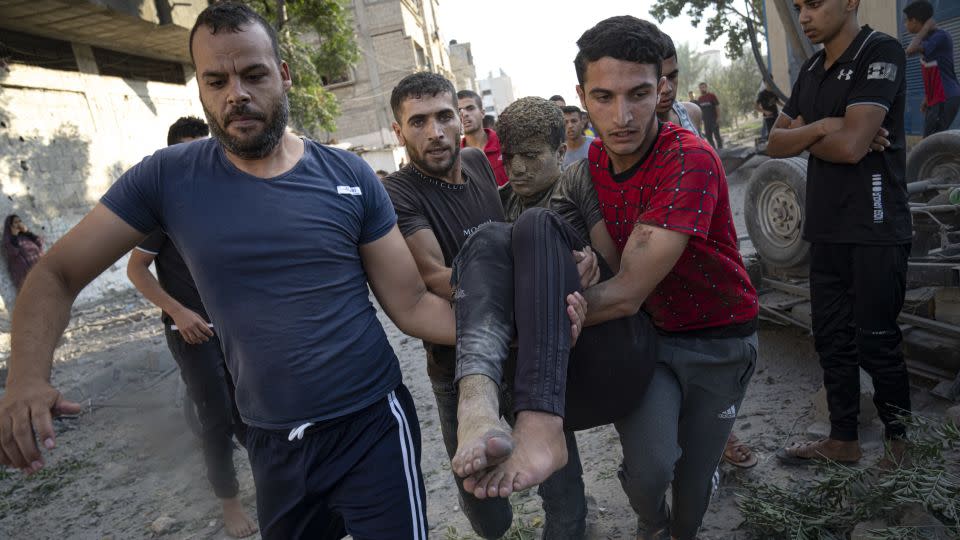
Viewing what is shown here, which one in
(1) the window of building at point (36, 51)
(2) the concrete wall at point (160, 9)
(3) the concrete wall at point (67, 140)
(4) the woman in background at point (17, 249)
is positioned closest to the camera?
(4) the woman in background at point (17, 249)

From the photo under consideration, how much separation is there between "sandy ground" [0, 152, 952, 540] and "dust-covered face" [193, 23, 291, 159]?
7.32 ft

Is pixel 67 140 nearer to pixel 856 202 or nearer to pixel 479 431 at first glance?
pixel 479 431

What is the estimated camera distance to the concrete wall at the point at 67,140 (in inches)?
359

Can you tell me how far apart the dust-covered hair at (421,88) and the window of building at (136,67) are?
11.2 meters

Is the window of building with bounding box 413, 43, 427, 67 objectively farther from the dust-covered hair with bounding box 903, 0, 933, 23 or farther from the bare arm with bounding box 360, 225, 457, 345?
the bare arm with bounding box 360, 225, 457, 345

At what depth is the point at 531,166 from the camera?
2609 mm

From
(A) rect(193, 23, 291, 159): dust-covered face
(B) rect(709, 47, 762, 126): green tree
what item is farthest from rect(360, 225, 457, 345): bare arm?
(B) rect(709, 47, 762, 126): green tree

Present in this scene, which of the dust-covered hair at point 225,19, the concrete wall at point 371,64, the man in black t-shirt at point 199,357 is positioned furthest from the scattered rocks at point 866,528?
the concrete wall at point 371,64

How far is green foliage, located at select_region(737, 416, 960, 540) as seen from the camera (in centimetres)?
203

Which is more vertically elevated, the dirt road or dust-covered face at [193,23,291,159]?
dust-covered face at [193,23,291,159]

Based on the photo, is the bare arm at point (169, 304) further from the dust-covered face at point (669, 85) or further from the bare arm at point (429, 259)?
the dust-covered face at point (669, 85)

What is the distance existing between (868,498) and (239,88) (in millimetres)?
2726

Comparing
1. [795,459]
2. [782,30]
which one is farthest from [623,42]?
[782,30]

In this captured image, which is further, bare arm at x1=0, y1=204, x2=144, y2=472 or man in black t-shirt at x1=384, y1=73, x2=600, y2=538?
man in black t-shirt at x1=384, y1=73, x2=600, y2=538
